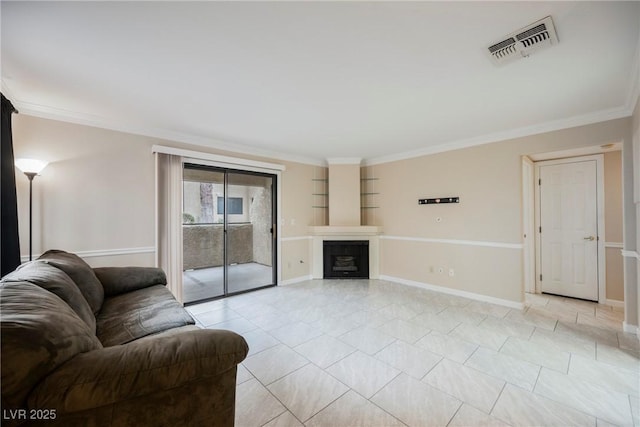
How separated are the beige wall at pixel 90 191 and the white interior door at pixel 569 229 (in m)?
5.81

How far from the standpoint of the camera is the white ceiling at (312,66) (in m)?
1.46

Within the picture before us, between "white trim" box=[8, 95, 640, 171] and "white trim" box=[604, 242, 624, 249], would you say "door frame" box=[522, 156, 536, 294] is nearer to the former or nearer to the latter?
"white trim" box=[604, 242, 624, 249]

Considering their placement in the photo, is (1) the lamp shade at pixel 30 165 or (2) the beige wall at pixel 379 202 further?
(2) the beige wall at pixel 379 202

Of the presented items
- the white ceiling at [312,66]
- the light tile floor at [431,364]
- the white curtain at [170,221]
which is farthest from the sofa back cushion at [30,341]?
the white curtain at [170,221]

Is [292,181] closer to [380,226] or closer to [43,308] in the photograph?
[380,226]

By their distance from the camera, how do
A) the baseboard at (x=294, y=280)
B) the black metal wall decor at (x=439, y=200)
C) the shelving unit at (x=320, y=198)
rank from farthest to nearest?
the shelving unit at (x=320, y=198), the baseboard at (x=294, y=280), the black metal wall decor at (x=439, y=200)

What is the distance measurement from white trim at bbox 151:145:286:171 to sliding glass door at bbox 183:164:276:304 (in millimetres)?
191

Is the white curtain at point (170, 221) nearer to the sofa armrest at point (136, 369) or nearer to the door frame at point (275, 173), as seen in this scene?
the door frame at point (275, 173)

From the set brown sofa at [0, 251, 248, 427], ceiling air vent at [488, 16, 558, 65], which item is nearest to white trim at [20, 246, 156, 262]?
brown sofa at [0, 251, 248, 427]

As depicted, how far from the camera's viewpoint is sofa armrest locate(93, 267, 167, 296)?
2373 mm

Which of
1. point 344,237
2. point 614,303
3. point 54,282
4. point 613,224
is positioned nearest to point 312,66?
point 54,282

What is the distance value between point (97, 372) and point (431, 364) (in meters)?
2.29

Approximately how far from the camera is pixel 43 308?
1.06m

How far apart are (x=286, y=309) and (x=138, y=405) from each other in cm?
253
